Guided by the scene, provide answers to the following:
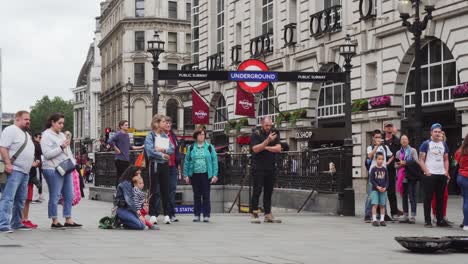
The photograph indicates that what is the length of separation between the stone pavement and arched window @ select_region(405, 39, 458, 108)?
Answer: 14.5 metres

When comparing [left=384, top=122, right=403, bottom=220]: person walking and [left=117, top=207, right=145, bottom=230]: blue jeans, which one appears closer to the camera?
[left=117, top=207, right=145, bottom=230]: blue jeans

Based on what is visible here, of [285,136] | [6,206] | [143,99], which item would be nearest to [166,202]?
[6,206]

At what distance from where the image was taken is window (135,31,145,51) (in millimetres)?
93938

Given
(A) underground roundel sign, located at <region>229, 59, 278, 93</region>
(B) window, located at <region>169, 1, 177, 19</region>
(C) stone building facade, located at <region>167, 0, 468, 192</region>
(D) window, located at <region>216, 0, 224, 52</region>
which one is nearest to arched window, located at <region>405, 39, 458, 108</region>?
(C) stone building facade, located at <region>167, 0, 468, 192</region>

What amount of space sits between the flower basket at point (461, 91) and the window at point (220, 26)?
25.4 metres

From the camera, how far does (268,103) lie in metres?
46.6

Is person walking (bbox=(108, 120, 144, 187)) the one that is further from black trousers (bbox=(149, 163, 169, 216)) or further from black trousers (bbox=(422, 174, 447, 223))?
black trousers (bbox=(422, 174, 447, 223))

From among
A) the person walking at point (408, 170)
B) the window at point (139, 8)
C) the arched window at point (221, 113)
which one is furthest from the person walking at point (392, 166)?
the window at point (139, 8)

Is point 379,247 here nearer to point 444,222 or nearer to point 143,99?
point 444,222

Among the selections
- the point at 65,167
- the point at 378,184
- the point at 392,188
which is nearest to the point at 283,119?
the point at 392,188

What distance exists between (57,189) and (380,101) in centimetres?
2087

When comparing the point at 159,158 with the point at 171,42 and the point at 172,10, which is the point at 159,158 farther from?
the point at 172,10

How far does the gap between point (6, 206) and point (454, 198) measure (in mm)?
18445

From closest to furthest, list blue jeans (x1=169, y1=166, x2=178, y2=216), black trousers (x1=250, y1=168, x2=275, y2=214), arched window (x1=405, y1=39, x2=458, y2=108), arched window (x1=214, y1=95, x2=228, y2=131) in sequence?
blue jeans (x1=169, y1=166, x2=178, y2=216)
black trousers (x1=250, y1=168, x2=275, y2=214)
arched window (x1=405, y1=39, x2=458, y2=108)
arched window (x1=214, y1=95, x2=228, y2=131)
